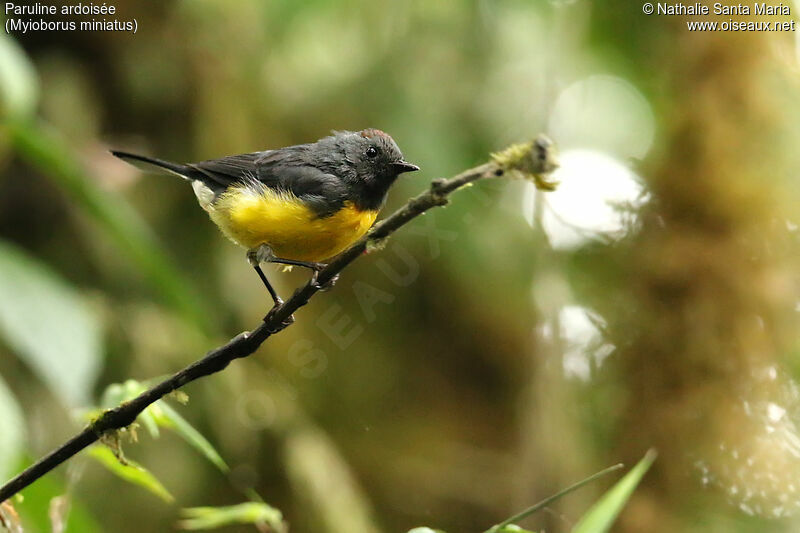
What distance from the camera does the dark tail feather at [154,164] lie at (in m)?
1.90

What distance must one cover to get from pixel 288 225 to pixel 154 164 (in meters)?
0.40

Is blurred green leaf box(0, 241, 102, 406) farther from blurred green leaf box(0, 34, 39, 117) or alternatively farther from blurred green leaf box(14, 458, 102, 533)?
blurred green leaf box(14, 458, 102, 533)

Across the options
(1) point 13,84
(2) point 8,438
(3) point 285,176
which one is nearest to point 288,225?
(3) point 285,176

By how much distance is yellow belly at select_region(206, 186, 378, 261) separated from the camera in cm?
233

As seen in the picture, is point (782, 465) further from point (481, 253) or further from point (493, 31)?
point (493, 31)

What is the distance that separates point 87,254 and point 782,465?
3620 mm

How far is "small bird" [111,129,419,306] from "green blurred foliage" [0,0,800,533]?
101 centimetres

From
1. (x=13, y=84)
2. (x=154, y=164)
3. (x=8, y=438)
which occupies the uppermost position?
(x=13, y=84)

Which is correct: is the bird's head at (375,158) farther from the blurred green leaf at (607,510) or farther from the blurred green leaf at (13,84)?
the blurred green leaf at (13,84)

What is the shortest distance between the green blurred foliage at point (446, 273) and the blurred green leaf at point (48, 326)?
0.34 meters

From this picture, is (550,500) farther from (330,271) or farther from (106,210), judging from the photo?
(106,210)

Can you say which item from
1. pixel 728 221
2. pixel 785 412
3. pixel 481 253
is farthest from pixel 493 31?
pixel 785 412

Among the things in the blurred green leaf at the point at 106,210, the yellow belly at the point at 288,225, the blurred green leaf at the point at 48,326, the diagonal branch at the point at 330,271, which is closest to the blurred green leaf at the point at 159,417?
the diagonal branch at the point at 330,271

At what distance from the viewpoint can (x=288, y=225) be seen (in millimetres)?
2330
